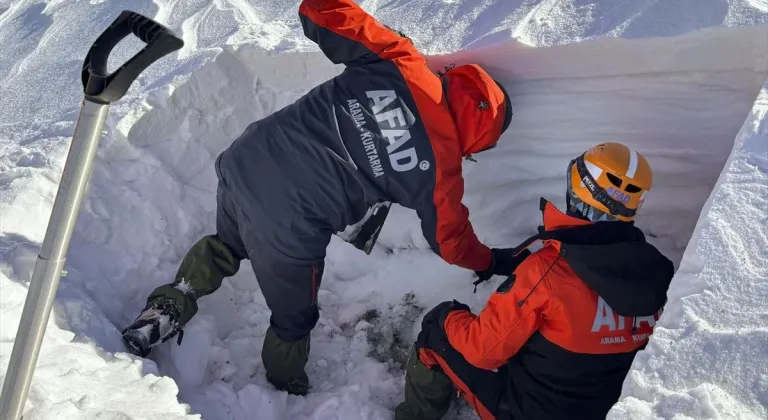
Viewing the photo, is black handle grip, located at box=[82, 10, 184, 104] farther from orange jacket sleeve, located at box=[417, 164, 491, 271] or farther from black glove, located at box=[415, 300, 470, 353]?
black glove, located at box=[415, 300, 470, 353]

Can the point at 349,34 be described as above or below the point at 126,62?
below

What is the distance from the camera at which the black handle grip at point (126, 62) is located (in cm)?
128

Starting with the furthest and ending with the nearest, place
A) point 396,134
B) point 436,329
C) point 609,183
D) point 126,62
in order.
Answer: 1. point 436,329
2. point 396,134
3. point 609,183
4. point 126,62

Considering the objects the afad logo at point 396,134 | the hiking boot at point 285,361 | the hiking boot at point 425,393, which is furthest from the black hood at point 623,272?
the hiking boot at point 285,361

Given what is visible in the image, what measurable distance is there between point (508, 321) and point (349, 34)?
1103 mm

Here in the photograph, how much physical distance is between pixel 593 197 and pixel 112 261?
189 centimetres

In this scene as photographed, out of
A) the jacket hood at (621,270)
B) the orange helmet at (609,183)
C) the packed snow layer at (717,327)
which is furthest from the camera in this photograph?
the orange helmet at (609,183)

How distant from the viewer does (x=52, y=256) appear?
1.42 m

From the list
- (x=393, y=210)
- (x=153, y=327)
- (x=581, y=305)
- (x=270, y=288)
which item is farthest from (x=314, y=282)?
(x=581, y=305)

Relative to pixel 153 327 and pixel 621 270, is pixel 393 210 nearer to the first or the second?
pixel 153 327

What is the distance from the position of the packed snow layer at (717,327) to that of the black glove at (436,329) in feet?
2.67

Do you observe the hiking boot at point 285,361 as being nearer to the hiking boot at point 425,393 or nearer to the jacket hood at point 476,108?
the hiking boot at point 425,393

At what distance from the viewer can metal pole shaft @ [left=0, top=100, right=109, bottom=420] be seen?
1347 mm

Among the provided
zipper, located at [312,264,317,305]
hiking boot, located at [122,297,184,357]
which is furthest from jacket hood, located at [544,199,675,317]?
hiking boot, located at [122,297,184,357]
